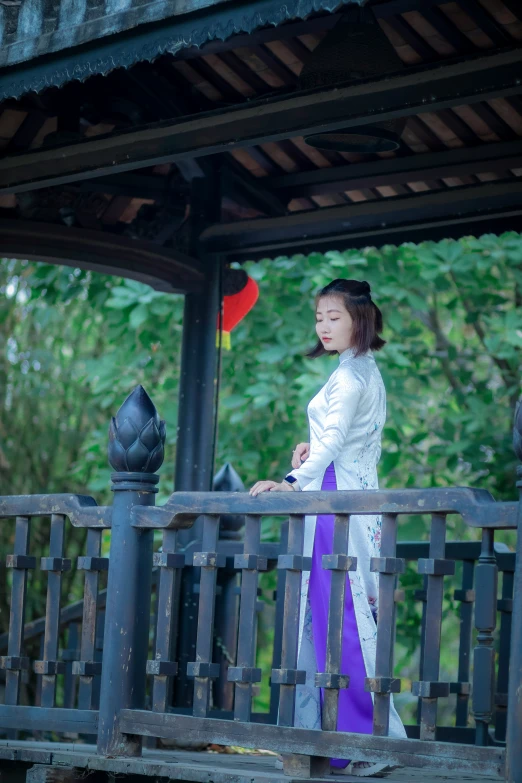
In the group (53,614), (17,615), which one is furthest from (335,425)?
(17,615)

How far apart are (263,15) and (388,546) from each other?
1.84 m

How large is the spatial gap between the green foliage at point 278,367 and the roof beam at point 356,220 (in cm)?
306

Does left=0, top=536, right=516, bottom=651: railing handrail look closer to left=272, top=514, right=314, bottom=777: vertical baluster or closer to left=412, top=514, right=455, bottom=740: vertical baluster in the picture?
left=272, top=514, right=314, bottom=777: vertical baluster

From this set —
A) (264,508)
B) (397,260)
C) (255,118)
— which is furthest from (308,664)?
(397,260)

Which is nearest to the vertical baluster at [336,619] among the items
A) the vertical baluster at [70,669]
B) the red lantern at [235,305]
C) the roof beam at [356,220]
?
the roof beam at [356,220]

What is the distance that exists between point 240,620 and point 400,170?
2977 millimetres

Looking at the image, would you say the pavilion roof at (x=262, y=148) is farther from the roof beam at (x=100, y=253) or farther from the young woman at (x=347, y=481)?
the young woman at (x=347, y=481)

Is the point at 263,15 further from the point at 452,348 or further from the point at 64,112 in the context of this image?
the point at 452,348

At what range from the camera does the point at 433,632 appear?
3.64m

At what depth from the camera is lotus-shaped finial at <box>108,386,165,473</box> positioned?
4449 mm

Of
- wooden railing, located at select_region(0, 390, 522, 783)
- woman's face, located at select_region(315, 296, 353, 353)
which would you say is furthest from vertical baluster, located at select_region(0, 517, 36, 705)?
woman's face, located at select_region(315, 296, 353, 353)

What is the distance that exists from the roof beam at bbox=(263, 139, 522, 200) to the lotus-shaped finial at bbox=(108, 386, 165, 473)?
2.35m

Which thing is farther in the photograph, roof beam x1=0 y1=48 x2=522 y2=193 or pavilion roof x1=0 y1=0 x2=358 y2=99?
roof beam x1=0 y1=48 x2=522 y2=193

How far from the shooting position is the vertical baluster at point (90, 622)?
4.69m
